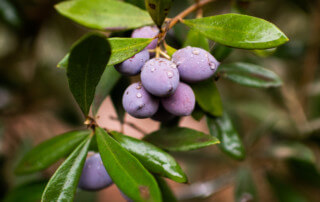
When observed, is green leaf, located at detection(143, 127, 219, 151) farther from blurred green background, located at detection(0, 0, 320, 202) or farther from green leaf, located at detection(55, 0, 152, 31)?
blurred green background, located at detection(0, 0, 320, 202)

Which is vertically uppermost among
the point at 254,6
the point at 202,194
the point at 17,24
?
the point at 17,24

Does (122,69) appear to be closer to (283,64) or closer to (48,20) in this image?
(48,20)

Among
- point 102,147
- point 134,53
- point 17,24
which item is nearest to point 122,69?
point 134,53

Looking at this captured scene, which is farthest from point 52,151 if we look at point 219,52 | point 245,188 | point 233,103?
point 233,103

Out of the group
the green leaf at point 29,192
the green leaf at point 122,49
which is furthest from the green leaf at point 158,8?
the green leaf at point 29,192

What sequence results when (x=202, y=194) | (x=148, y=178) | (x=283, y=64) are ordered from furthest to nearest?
(x=283, y=64) < (x=202, y=194) < (x=148, y=178)

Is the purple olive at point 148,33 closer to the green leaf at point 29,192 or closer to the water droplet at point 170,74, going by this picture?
the water droplet at point 170,74

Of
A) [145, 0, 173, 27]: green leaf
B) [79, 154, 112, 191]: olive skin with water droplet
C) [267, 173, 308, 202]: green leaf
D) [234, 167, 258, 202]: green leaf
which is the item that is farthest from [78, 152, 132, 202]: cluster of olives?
[267, 173, 308, 202]: green leaf
